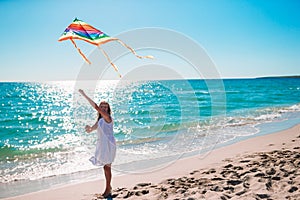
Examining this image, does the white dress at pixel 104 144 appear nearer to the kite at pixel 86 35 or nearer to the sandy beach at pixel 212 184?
the sandy beach at pixel 212 184

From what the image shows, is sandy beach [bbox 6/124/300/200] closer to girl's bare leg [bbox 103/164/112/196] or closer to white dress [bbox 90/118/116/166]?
girl's bare leg [bbox 103/164/112/196]

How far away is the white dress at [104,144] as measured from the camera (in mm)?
4992

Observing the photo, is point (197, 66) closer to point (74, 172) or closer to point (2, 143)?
point (74, 172)

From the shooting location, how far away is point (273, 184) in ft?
16.4

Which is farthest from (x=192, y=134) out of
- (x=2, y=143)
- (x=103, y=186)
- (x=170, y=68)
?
(x=2, y=143)

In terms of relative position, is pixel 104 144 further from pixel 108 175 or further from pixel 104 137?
pixel 108 175

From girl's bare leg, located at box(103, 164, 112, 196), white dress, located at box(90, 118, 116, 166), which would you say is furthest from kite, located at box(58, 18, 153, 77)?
girl's bare leg, located at box(103, 164, 112, 196)

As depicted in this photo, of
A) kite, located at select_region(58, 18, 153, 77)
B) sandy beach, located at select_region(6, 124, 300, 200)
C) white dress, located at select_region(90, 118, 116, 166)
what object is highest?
kite, located at select_region(58, 18, 153, 77)

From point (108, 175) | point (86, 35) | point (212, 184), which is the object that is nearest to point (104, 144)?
point (108, 175)

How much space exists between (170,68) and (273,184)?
6.60 metres

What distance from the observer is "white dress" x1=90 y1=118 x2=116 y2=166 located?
499cm

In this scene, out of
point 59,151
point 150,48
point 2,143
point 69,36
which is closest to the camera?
point 69,36

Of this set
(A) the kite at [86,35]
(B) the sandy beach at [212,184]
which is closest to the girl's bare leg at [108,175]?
(B) the sandy beach at [212,184]

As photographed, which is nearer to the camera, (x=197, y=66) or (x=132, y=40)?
(x=132, y=40)
